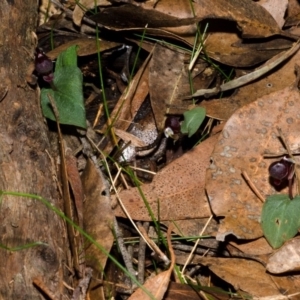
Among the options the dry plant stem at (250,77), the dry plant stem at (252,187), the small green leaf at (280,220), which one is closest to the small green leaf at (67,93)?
the dry plant stem at (250,77)

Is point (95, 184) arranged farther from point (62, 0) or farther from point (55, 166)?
point (62, 0)

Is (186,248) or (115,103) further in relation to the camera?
(115,103)

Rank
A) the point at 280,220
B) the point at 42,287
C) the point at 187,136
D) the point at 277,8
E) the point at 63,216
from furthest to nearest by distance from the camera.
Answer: the point at 277,8, the point at 187,136, the point at 280,220, the point at 63,216, the point at 42,287

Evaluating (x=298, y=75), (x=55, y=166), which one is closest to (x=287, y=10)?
(x=298, y=75)

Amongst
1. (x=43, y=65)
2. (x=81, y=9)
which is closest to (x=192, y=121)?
(x=43, y=65)

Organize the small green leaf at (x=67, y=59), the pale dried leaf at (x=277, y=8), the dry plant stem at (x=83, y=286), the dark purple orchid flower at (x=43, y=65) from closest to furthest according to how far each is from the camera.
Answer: the dry plant stem at (x=83, y=286)
the dark purple orchid flower at (x=43, y=65)
the small green leaf at (x=67, y=59)
the pale dried leaf at (x=277, y=8)

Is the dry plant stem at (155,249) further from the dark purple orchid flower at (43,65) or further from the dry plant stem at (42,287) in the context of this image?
the dark purple orchid flower at (43,65)

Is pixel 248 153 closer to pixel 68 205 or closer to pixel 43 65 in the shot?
pixel 68 205
